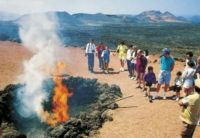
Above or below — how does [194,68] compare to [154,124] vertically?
above

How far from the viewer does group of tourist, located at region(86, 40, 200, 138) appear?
8961mm

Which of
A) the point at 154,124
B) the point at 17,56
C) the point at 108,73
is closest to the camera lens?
the point at 154,124

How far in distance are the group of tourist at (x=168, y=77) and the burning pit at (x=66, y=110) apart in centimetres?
188

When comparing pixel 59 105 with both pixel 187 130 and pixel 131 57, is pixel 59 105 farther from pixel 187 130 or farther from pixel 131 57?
pixel 187 130

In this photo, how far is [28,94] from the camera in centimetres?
1994

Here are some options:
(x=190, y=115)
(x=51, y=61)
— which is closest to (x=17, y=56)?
(x=51, y=61)

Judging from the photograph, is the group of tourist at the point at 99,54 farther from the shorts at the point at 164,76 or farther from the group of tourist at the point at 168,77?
the shorts at the point at 164,76

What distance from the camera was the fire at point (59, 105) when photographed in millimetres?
18359

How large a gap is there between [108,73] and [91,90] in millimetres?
2691

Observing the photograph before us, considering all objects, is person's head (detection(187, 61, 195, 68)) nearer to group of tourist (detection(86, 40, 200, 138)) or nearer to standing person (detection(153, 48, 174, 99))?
group of tourist (detection(86, 40, 200, 138))

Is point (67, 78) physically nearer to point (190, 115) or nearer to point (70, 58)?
point (70, 58)

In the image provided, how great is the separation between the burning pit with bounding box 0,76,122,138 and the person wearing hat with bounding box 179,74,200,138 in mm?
5149

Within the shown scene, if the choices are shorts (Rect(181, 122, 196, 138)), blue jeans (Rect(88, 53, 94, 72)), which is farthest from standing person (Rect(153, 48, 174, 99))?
blue jeans (Rect(88, 53, 94, 72))

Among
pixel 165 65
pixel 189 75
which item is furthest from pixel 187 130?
pixel 165 65
